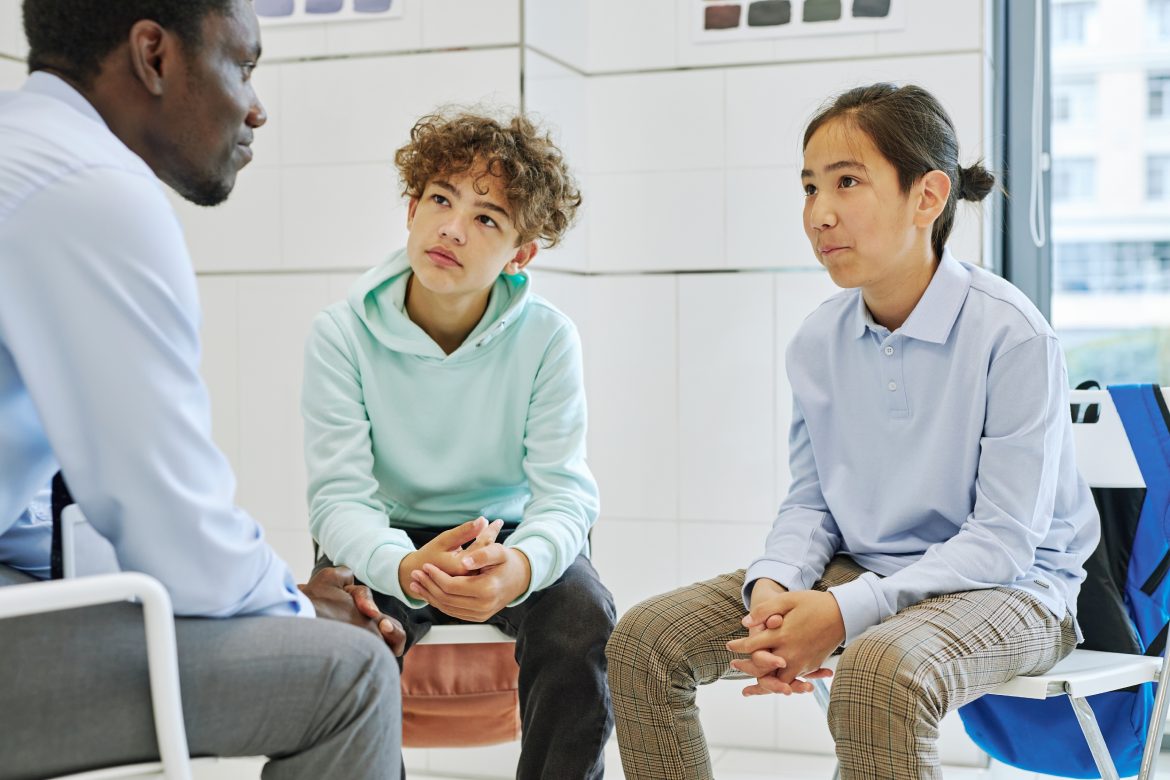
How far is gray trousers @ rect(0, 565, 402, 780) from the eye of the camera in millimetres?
1002

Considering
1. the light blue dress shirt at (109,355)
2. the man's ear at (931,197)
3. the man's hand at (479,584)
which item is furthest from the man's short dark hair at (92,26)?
the man's ear at (931,197)

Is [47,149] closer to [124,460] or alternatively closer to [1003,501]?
[124,460]

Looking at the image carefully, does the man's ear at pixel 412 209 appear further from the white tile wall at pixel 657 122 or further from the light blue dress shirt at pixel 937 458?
the white tile wall at pixel 657 122

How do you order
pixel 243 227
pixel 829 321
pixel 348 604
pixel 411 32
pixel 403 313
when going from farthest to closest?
1. pixel 243 227
2. pixel 411 32
3. pixel 403 313
4. pixel 829 321
5. pixel 348 604

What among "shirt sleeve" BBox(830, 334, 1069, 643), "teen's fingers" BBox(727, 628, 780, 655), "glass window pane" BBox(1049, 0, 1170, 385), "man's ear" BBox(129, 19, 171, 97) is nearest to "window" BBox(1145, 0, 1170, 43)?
"glass window pane" BBox(1049, 0, 1170, 385)

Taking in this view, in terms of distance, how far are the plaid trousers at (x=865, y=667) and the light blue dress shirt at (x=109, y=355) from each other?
0.67 m

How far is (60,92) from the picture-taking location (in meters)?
1.16

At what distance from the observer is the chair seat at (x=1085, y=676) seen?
1536mm

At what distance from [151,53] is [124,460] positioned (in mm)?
427

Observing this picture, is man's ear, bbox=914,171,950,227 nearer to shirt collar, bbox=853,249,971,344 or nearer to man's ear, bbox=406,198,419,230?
shirt collar, bbox=853,249,971,344

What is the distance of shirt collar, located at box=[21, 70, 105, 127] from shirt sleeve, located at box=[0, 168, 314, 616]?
16cm

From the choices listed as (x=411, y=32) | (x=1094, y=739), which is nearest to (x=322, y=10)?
(x=411, y=32)

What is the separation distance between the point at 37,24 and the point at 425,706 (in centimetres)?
107

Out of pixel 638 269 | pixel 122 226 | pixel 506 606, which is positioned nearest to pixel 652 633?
pixel 506 606
